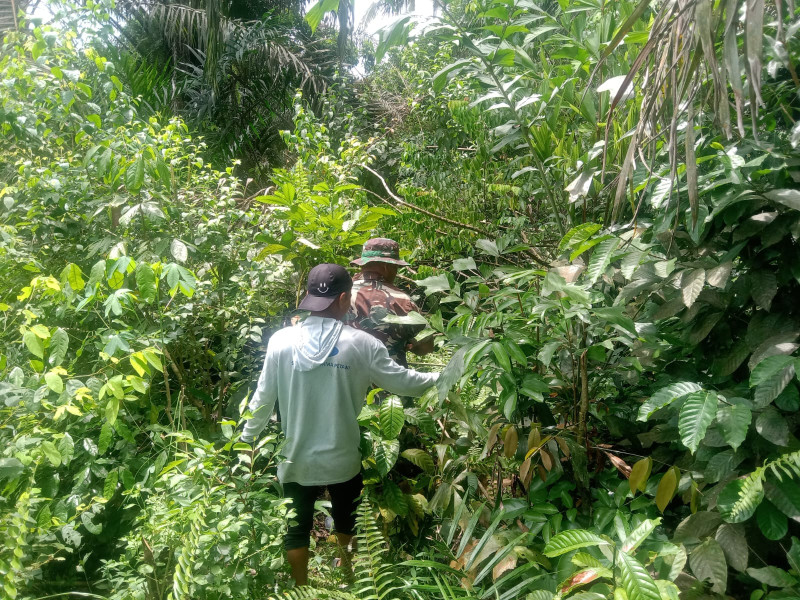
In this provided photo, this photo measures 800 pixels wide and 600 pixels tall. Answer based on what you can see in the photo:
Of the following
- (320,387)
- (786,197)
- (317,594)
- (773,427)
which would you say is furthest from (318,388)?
(786,197)

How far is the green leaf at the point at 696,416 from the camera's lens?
1.57 m

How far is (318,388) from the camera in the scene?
8.50 ft

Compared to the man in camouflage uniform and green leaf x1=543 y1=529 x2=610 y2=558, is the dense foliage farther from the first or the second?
the man in camouflage uniform

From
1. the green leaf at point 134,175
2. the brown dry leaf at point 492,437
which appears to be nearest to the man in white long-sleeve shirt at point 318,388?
the brown dry leaf at point 492,437

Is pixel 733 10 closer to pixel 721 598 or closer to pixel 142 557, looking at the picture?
pixel 721 598

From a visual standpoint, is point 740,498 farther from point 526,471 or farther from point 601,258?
point 601,258

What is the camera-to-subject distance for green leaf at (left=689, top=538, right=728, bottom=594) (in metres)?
1.62

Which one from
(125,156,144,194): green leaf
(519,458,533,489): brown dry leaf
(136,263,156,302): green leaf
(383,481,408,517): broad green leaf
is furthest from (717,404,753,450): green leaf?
(125,156,144,194): green leaf

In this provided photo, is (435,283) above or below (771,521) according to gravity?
above

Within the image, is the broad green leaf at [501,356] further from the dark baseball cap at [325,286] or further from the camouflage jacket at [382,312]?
the camouflage jacket at [382,312]

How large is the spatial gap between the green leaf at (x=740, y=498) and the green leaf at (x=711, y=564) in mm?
97

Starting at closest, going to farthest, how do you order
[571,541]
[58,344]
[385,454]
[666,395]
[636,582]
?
1. [636,582]
2. [571,541]
3. [666,395]
4. [58,344]
5. [385,454]

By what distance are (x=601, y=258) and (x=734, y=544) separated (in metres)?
0.93

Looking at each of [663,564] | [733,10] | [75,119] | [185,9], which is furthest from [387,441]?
[185,9]
